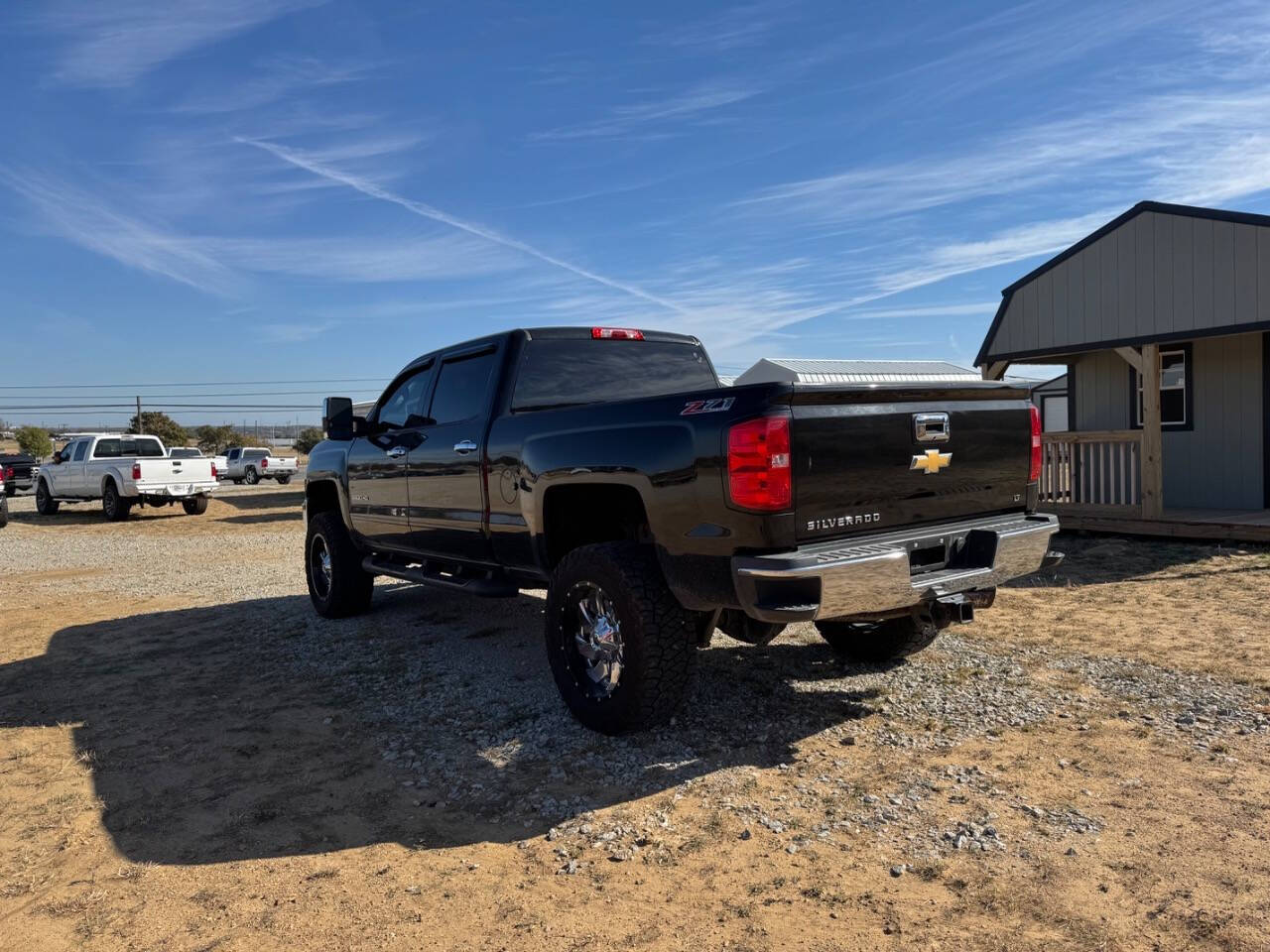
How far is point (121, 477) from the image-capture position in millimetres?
20203

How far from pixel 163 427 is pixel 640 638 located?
7348 centimetres

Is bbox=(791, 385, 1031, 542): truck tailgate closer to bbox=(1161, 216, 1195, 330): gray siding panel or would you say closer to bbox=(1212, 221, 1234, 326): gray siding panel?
bbox=(1212, 221, 1234, 326): gray siding panel

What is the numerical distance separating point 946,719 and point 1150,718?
3.40 ft

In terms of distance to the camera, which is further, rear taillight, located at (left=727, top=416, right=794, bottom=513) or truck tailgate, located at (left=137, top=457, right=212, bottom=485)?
truck tailgate, located at (left=137, top=457, right=212, bottom=485)

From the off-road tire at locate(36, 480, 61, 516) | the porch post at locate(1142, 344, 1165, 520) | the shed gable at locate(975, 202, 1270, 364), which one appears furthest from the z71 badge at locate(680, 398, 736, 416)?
the off-road tire at locate(36, 480, 61, 516)

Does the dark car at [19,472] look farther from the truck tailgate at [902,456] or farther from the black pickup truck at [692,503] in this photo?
the truck tailgate at [902,456]

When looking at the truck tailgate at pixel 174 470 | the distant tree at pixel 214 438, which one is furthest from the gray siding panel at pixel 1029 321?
the distant tree at pixel 214 438

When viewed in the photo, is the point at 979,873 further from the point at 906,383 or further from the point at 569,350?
the point at 569,350

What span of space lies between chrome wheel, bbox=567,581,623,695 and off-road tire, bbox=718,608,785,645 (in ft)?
1.77

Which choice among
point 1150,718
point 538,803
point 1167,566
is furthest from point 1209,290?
point 538,803

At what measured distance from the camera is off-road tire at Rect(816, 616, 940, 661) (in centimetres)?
556

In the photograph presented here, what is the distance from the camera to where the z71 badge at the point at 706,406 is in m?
3.88

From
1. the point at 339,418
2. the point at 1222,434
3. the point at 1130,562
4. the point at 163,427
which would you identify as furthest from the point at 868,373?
the point at 163,427

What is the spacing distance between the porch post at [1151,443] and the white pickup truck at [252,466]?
38.6 meters
